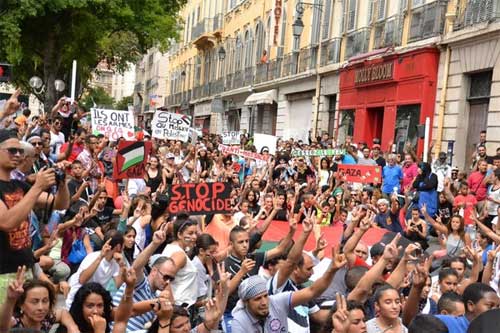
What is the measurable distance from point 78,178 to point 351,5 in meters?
17.7

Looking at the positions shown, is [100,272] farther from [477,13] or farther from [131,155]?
[477,13]

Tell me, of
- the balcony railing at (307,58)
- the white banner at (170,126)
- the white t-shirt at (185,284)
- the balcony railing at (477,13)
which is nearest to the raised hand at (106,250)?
Result: the white t-shirt at (185,284)

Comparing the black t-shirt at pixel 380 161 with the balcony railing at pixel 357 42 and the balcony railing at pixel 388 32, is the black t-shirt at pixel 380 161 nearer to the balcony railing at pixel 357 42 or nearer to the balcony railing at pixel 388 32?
the balcony railing at pixel 388 32

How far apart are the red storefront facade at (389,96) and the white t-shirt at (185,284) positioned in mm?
13439

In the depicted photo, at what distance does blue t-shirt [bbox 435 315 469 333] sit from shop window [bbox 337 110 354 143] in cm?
1953

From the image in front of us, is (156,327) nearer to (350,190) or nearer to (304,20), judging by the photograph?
(350,190)

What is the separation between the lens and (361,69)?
24.2 metres

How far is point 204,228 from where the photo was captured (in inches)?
380

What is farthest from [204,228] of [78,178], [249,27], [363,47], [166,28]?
[249,27]

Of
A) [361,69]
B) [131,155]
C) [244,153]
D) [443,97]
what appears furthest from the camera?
[361,69]

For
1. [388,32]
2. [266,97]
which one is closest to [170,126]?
[388,32]

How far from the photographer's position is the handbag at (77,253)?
26.8 feet

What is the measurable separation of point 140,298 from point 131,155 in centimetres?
471

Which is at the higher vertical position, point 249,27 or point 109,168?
point 249,27
